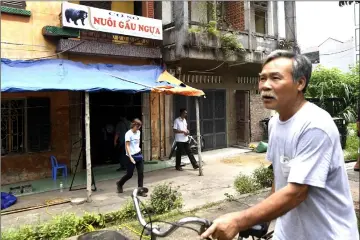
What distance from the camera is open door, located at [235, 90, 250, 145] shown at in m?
13.9

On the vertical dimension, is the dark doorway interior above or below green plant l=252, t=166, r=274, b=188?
above

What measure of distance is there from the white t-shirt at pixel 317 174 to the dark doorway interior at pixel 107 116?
29.4 ft

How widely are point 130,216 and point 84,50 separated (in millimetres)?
5494

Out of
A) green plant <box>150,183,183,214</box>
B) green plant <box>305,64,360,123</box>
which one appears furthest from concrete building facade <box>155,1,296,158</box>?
green plant <box>150,183,183,214</box>

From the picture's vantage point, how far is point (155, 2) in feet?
36.6

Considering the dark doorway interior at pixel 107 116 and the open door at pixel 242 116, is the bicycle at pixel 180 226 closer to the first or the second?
the dark doorway interior at pixel 107 116

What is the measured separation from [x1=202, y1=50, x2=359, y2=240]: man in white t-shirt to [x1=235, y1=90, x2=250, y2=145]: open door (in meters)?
12.0

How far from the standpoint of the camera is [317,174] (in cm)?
167

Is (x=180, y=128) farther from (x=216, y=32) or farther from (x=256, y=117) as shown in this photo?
(x=256, y=117)

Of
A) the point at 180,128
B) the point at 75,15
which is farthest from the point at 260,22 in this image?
the point at 75,15

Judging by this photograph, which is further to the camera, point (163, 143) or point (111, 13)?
point (163, 143)

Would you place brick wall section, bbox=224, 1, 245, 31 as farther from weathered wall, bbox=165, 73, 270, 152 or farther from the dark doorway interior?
the dark doorway interior

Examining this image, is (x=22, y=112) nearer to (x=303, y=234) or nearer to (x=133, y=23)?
(x=133, y=23)

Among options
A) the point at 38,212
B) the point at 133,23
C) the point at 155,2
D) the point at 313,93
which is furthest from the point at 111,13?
the point at 313,93
